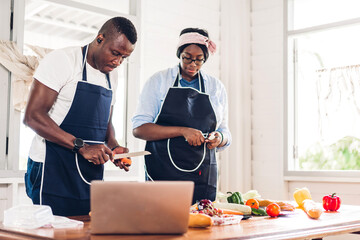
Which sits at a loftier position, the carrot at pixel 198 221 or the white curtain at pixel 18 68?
the white curtain at pixel 18 68

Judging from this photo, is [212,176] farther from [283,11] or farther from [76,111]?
[283,11]

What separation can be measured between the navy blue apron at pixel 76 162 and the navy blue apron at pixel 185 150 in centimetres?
53

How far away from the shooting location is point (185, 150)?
10.2 ft

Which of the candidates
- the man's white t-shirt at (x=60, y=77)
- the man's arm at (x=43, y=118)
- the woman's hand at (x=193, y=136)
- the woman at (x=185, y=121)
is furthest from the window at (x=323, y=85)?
the man's arm at (x=43, y=118)

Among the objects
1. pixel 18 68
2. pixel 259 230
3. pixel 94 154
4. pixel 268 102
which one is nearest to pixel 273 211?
pixel 259 230

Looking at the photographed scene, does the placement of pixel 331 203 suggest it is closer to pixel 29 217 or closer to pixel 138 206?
pixel 138 206

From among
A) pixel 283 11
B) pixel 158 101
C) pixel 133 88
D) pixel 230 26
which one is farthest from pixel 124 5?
pixel 158 101

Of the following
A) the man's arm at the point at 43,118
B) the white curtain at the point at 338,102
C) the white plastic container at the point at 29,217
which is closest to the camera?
the white plastic container at the point at 29,217

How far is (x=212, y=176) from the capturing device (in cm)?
319

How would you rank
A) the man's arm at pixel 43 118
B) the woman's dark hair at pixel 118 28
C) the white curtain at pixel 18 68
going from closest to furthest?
1. the man's arm at pixel 43 118
2. the woman's dark hair at pixel 118 28
3. the white curtain at pixel 18 68

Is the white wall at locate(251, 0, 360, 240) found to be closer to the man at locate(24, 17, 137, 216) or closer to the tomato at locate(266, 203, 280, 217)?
the tomato at locate(266, 203, 280, 217)

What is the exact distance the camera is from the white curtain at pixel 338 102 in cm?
519

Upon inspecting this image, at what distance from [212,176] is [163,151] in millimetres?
346

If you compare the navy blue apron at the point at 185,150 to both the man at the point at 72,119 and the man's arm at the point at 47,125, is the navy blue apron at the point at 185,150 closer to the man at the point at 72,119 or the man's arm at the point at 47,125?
the man at the point at 72,119
